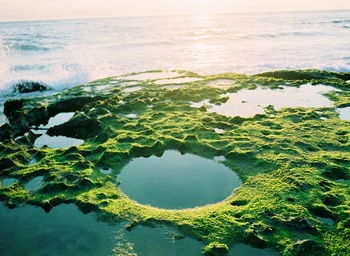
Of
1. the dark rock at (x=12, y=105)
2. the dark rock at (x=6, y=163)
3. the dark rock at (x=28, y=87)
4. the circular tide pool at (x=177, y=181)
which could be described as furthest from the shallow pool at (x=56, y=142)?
the dark rock at (x=28, y=87)

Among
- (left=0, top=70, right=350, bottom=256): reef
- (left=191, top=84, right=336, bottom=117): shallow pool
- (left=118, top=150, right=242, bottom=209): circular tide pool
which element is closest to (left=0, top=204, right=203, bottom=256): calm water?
(left=0, top=70, right=350, bottom=256): reef

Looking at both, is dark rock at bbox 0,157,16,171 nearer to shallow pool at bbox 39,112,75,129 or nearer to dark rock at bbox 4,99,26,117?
shallow pool at bbox 39,112,75,129

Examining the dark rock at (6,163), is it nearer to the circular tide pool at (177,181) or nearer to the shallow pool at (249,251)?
the circular tide pool at (177,181)

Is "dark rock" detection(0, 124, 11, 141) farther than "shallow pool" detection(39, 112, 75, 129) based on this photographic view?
No

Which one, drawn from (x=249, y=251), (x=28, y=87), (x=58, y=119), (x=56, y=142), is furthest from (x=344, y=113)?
(x=28, y=87)

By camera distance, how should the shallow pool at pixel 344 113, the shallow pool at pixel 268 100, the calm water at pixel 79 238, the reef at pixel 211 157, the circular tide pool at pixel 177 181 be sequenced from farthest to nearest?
the shallow pool at pixel 268 100
the shallow pool at pixel 344 113
the circular tide pool at pixel 177 181
the reef at pixel 211 157
the calm water at pixel 79 238
